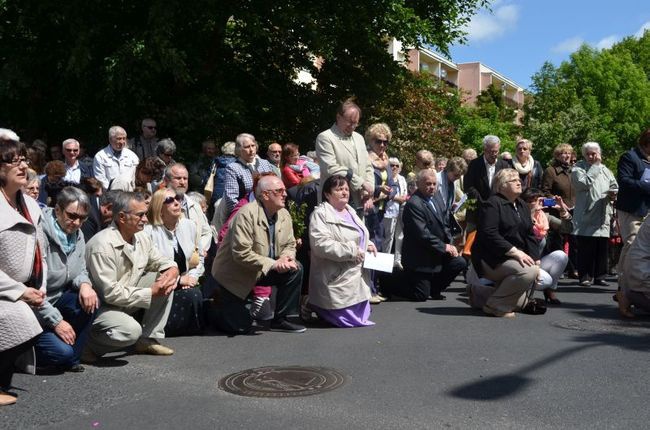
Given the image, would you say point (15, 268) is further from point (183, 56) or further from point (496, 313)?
point (183, 56)

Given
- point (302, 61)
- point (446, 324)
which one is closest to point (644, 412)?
point (446, 324)

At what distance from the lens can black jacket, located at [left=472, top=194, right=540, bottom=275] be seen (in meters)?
8.34

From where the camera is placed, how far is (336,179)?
26.9 feet

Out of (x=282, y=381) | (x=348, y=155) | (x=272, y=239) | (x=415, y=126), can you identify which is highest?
(x=415, y=126)

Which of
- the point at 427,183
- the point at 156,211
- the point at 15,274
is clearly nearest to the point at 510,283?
the point at 427,183

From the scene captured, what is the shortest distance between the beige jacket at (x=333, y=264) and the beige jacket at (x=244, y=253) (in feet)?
1.39

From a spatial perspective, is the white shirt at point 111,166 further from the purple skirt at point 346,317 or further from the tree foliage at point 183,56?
the purple skirt at point 346,317

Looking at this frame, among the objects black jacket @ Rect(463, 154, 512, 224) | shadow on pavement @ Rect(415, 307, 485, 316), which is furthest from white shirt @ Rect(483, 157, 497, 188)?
shadow on pavement @ Rect(415, 307, 485, 316)

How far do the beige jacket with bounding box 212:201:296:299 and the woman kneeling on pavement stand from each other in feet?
7.55

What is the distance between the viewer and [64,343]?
19.0ft

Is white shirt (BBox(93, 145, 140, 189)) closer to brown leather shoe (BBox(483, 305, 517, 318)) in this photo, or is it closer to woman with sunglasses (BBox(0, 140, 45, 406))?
woman with sunglasses (BBox(0, 140, 45, 406))

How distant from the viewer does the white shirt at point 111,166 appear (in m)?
10.3

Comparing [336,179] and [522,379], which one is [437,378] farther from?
[336,179]

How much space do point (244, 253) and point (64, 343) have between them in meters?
2.11
